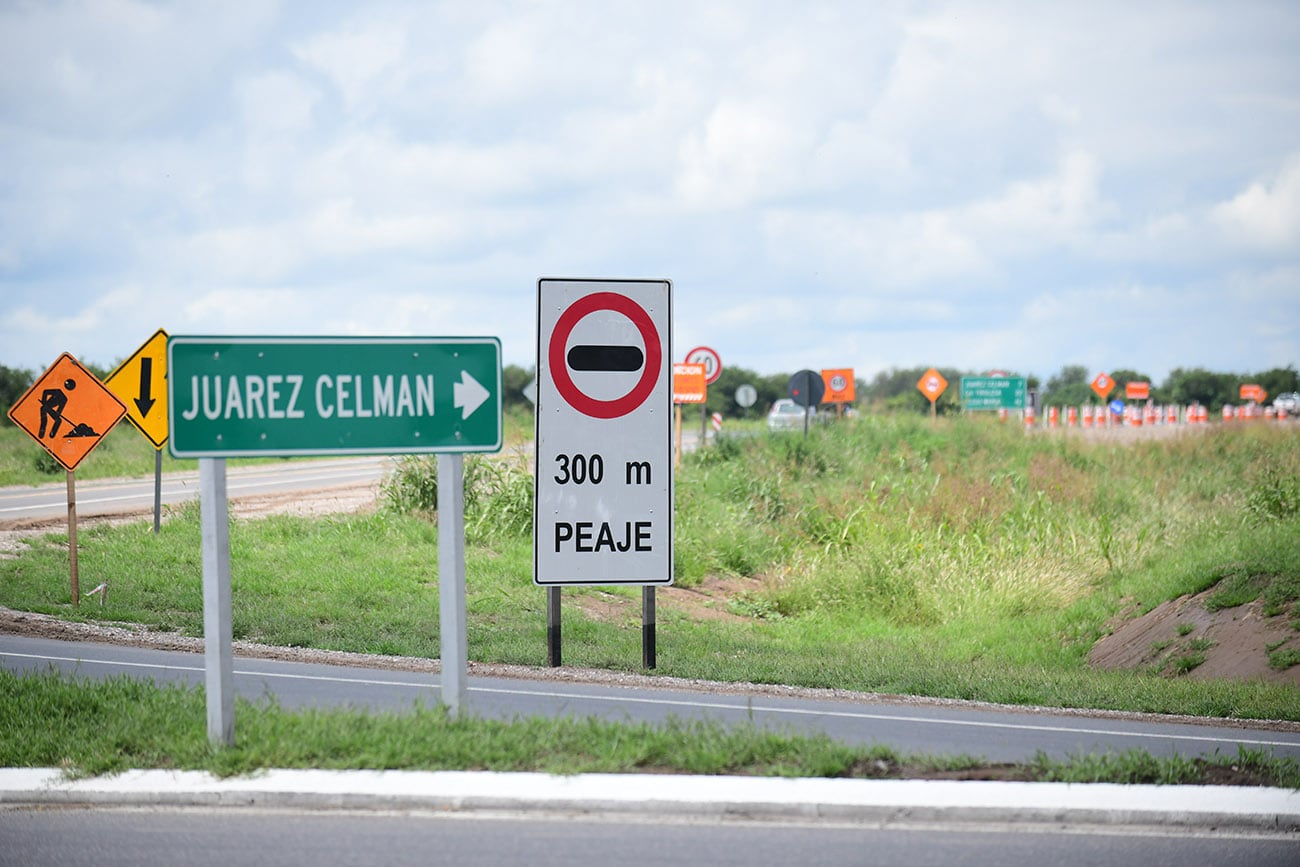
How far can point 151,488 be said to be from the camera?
29797 millimetres

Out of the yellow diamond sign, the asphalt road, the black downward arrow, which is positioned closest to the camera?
the asphalt road

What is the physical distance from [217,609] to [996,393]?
49.9 meters

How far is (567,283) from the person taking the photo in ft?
35.2

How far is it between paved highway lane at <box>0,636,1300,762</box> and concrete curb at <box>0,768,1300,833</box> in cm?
102

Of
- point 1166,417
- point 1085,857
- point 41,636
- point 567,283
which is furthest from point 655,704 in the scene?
point 1166,417

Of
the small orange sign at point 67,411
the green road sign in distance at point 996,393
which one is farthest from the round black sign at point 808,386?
the green road sign in distance at point 996,393

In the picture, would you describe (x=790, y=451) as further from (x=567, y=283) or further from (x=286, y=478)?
(x=567, y=283)

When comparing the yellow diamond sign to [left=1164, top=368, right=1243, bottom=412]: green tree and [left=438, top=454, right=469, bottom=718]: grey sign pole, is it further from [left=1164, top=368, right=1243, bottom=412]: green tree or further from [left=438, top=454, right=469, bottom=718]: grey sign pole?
[left=1164, top=368, right=1243, bottom=412]: green tree

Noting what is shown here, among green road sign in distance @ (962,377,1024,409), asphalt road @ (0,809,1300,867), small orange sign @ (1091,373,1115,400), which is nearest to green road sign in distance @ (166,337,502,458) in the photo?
asphalt road @ (0,809,1300,867)

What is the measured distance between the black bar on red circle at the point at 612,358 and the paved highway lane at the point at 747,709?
270 cm

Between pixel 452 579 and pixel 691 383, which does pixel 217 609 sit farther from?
pixel 691 383

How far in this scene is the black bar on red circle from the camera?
10.8 metres

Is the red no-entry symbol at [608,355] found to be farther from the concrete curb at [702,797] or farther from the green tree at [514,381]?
the green tree at [514,381]

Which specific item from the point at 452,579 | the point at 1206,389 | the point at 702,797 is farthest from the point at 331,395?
the point at 1206,389
